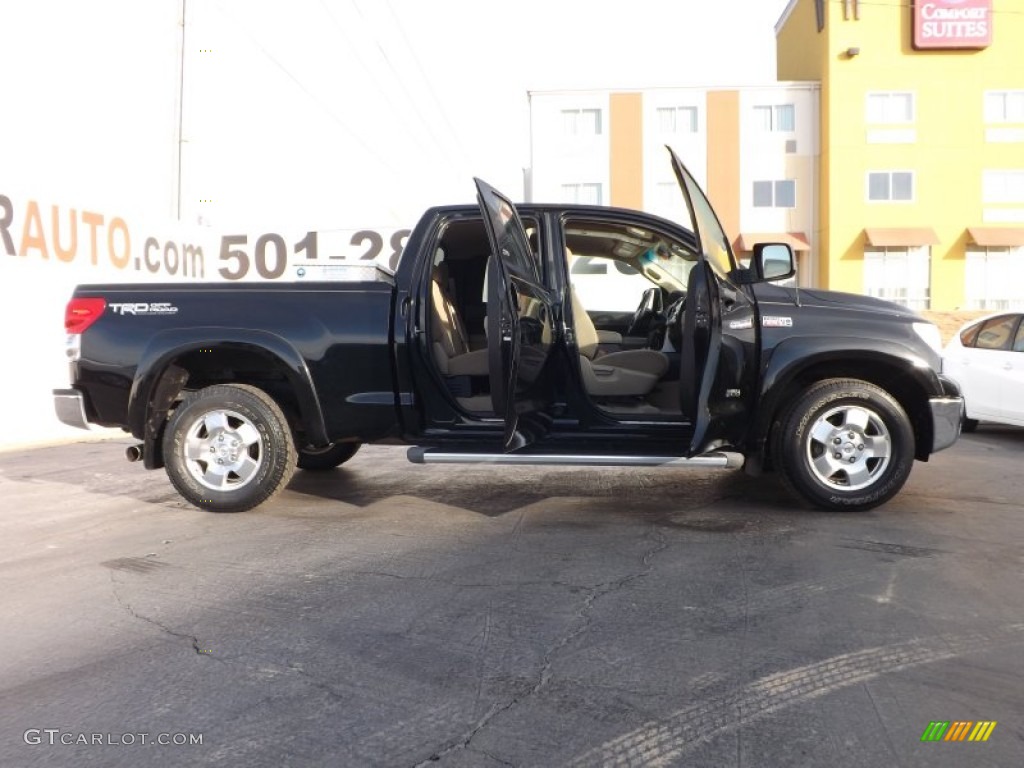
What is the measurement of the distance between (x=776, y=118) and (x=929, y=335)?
33.9 m

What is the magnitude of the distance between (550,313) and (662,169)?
3276 cm

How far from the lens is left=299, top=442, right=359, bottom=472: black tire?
665 cm

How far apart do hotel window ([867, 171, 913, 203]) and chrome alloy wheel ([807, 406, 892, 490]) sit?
3331cm

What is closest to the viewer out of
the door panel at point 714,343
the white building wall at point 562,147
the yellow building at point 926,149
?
the door panel at point 714,343

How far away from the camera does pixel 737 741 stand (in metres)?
2.44

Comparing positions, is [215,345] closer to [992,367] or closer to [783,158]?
[992,367]

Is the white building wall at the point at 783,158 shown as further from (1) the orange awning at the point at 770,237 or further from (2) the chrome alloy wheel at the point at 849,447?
(2) the chrome alloy wheel at the point at 849,447

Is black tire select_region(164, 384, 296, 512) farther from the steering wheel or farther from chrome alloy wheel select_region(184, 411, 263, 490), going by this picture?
the steering wheel

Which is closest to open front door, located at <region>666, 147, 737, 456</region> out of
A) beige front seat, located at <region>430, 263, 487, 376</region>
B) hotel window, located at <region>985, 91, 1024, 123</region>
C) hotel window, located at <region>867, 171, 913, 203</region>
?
beige front seat, located at <region>430, 263, 487, 376</region>

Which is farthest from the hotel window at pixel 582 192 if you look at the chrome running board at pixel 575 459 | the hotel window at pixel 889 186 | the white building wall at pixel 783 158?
the chrome running board at pixel 575 459

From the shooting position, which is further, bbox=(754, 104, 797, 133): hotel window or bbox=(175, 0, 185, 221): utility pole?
bbox=(754, 104, 797, 133): hotel window

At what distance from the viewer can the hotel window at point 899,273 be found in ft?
115

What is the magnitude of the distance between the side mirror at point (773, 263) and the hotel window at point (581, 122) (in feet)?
109

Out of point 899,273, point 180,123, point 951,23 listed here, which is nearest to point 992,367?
point 180,123
